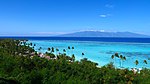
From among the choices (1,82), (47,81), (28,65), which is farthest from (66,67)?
(1,82)

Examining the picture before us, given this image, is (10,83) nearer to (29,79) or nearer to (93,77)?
(29,79)

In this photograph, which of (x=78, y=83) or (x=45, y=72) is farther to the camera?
(x=45, y=72)

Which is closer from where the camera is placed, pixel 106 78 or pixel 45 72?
pixel 45 72

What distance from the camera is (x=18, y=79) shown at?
12750mm

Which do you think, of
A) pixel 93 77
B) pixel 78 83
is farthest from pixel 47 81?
pixel 93 77

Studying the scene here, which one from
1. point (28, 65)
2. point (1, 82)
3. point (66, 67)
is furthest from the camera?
point (66, 67)

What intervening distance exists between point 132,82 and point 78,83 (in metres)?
7.55

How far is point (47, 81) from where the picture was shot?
46.5 ft

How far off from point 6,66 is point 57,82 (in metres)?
5.82

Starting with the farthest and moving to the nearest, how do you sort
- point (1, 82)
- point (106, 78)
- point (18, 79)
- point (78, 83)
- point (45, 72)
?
point (106, 78), point (45, 72), point (78, 83), point (18, 79), point (1, 82)

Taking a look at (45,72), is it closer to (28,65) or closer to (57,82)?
(57,82)

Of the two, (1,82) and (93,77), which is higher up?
(1,82)

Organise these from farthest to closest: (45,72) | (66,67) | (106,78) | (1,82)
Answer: (66,67)
(106,78)
(45,72)
(1,82)

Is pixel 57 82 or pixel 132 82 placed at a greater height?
pixel 57 82
